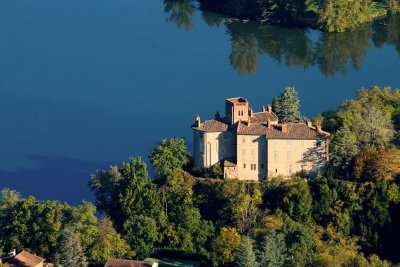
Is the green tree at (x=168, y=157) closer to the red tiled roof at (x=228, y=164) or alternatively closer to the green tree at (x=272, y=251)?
the red tiled roof at (x=228, y=164)

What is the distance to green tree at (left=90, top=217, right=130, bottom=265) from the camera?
41.4 metres

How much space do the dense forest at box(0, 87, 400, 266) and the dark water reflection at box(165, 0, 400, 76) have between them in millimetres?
21168

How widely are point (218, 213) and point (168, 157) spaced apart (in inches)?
123

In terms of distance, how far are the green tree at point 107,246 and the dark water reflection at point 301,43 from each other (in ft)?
81.5

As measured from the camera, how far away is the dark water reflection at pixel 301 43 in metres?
67.4

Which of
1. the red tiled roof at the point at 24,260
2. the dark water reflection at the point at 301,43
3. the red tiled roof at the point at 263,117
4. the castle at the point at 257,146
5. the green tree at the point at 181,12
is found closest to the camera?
the red tiled roof at the point at 24,260

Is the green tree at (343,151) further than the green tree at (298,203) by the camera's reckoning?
Yes

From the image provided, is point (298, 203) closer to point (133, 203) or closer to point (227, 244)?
point (227, 244)


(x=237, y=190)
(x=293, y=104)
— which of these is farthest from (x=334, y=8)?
(x=237, y=190)

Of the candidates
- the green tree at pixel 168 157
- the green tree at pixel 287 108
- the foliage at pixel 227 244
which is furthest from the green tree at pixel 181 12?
the foliage at pixel 227 244

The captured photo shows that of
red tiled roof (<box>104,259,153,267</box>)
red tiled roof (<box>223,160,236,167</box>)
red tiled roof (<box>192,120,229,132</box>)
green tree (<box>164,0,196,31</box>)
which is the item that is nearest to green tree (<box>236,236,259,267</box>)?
red tiled roof (<box>104,259,153,267</box>)

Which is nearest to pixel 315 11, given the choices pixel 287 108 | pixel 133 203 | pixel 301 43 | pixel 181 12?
pixel 301 43

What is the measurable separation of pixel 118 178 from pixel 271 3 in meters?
36.9

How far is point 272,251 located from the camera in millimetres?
39531
